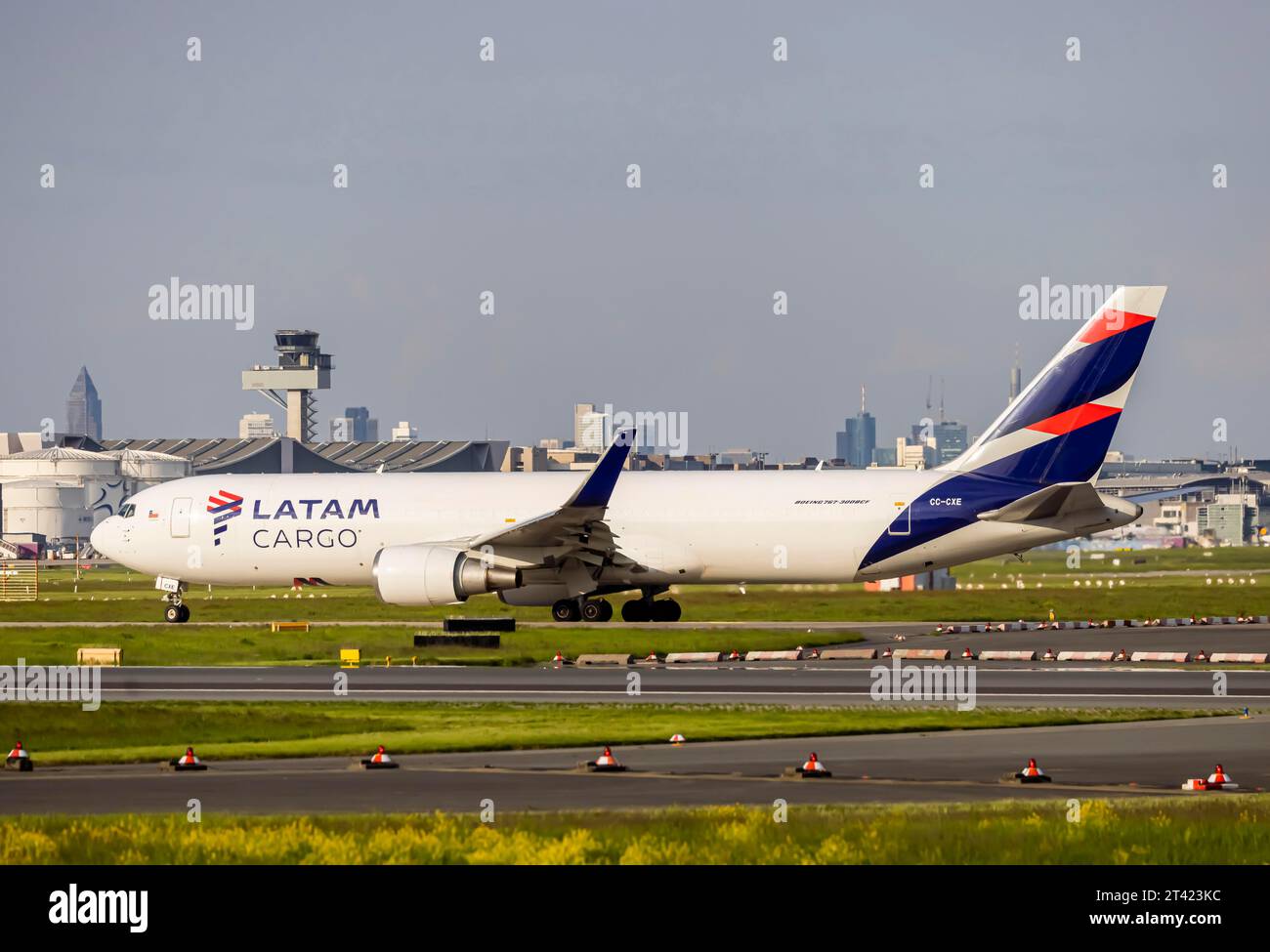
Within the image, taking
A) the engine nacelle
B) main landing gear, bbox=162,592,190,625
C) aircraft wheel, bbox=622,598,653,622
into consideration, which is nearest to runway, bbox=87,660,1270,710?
the engine nacelle

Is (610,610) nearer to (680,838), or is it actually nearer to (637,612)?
(637,612)

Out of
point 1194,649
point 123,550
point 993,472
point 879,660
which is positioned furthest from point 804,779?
point 123,550

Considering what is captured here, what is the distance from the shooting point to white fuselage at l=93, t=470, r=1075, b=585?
1876 inches

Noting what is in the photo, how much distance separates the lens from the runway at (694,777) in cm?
1855

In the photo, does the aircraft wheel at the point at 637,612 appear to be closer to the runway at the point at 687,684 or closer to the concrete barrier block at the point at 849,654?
the concrete barrier block at the point at 849,654

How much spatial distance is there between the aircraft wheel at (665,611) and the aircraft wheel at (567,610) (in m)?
2.54

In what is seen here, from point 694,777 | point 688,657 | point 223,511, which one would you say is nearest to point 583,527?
point 688,657

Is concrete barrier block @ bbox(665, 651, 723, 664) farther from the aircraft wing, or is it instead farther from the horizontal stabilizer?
the horizontal stabilizer

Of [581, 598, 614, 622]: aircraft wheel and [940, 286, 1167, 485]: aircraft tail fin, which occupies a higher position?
[940, 286, 1167, 485]: aircraft tail fin

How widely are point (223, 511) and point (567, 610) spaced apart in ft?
35.8

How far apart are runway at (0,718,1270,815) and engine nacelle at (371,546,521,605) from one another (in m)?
22.8

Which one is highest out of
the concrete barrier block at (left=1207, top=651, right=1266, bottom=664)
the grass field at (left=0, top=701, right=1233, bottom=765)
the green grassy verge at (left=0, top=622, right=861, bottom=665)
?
the green grassy verge at (left=0, top=622, right=861, bottom=665)
